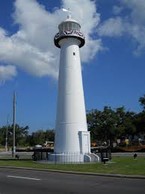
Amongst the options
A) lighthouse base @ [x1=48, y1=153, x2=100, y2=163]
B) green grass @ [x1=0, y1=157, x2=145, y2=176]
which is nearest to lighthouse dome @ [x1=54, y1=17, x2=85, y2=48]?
lighthouse base @ [x1=48, y1=153, x2=100, y2=163]

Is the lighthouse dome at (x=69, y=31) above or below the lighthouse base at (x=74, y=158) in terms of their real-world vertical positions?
above

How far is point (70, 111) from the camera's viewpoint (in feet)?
109

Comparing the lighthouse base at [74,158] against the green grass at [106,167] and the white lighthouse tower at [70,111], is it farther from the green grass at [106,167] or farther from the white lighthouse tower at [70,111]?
the green grass at [106,167]

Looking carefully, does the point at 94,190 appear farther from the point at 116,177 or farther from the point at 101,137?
the point at 101,137

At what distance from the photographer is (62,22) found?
35.8m

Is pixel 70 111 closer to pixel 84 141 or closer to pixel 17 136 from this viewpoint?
pixel 84 141

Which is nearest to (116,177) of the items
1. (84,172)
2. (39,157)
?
(84,172)

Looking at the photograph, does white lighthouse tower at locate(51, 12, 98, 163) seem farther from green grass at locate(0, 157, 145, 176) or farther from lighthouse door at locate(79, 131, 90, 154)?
green grass at locate(0, 157, 145, 176)

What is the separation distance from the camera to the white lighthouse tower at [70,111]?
33.1m

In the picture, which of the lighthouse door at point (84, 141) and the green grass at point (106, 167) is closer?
the green grass at point (106, 167)

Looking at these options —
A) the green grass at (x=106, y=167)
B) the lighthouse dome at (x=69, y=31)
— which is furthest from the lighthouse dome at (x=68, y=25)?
the green grass at (x=106, y=167)

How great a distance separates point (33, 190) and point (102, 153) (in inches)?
825

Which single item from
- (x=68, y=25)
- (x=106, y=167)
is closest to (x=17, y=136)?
(x=68, y=25)

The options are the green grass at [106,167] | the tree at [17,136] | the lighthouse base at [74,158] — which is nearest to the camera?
the green grass at [106,167]
